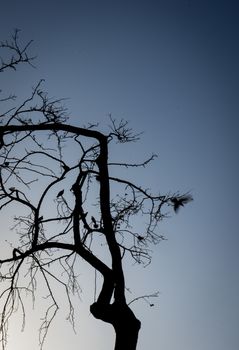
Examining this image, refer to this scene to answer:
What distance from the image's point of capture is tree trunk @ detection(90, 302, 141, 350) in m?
4.55

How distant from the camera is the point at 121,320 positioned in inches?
184

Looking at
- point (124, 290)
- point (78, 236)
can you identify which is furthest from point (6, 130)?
point (124, 290)

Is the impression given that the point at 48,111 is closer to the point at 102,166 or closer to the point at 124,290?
the point at 102,166

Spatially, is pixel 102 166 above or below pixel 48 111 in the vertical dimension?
below

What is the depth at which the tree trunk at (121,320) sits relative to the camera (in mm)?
4555

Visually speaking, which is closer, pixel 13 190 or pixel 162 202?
pixel 13 190

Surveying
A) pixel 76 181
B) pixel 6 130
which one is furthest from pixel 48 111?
pixel 76 181

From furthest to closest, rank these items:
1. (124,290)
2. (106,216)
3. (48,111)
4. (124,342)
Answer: (48,111) → (106,216) → (124,290) → (124,342)

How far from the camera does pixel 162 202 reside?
6078 millimetres

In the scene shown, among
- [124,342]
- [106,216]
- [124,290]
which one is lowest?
[124,342]

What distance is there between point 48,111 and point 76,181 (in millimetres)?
1151

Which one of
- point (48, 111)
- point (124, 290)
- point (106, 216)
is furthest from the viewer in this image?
point (48, 111)

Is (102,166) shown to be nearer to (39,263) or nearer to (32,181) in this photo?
(32,181)

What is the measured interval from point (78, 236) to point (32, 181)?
43.0 inches
